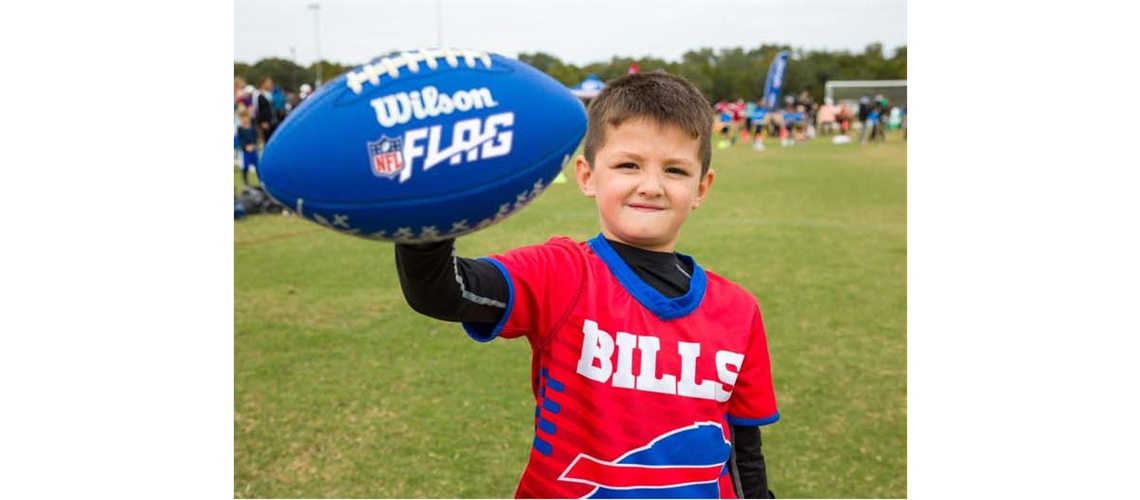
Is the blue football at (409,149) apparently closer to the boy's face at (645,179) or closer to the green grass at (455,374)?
the boy's face at (645,179)

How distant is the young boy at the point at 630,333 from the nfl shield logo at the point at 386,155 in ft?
1.21

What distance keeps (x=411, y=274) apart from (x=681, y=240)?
6338 millimetres

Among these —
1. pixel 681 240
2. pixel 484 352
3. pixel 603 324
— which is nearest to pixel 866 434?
pixel 484 352

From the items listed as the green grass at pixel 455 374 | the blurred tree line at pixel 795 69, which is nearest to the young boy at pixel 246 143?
the green grass at pixel 455 374

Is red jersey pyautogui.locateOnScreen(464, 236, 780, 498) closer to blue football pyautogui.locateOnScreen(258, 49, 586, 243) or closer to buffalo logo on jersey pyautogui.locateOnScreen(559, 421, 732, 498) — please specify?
buffalo logo on jersey pyautogui.locateOnScreen(559, 421, 732, 498)

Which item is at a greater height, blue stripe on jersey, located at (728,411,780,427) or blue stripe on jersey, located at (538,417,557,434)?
blue stripe on jersey, located at (538,417,557,434)

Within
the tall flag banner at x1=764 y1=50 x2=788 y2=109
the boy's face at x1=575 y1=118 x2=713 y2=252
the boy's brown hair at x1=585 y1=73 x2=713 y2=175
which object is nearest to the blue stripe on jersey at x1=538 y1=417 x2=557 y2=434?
the boy's face at x1=575 y1=118 x2=713 y2=252

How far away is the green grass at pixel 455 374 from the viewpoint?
10.8 ft

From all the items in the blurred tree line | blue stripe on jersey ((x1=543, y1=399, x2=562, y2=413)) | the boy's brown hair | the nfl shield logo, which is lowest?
blue stripe on jersey ((x1=543, y1=399, x2=562, y2=413))

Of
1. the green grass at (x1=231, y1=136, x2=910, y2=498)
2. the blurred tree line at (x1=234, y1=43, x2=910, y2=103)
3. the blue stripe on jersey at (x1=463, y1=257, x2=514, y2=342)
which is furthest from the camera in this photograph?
the blurred tree line at (x1=234, y1=43, x2=910, y2=103)

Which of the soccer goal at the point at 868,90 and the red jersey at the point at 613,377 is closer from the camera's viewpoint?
the red jersey at the point at 613,377

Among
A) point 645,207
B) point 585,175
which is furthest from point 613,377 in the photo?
point 585,175

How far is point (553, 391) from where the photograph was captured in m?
1.79

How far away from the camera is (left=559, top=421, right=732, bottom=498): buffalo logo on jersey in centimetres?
177
